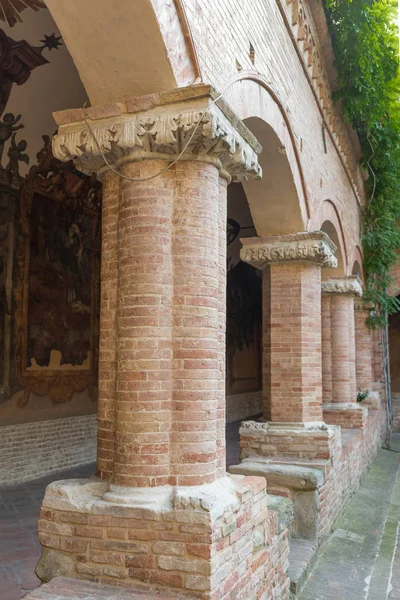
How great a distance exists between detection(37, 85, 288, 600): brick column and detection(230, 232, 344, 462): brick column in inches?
109

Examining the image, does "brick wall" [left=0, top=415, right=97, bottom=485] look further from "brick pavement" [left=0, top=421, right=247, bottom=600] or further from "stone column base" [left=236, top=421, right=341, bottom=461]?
"stone column base" [left=236, top=421, right=341, bottom=461]

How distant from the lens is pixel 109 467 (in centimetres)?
365

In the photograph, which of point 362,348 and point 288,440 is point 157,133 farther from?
point 362,348

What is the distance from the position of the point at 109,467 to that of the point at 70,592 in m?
0.75

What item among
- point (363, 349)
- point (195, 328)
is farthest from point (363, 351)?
point (195, 328)

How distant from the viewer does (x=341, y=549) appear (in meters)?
5.93

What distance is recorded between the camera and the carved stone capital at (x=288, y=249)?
21.8ft

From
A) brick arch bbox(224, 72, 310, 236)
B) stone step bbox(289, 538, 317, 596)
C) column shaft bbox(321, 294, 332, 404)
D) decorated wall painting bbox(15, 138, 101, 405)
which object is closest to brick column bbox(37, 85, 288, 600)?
stone step bbox(289, 538, 317, 596)

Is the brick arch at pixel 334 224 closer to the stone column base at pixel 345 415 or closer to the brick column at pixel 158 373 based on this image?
the stone column base at pixel 345 415

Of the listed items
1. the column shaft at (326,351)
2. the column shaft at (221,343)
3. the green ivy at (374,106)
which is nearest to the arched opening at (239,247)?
the column shaft at (221,343)

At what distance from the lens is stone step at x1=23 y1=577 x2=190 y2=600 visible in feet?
10.0

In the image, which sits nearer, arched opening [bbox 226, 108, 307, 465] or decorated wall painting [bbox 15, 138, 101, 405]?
arched opening [bbox 226, 108, 307, 465]

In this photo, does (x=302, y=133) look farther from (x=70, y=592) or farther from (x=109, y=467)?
(x=70, y=592)

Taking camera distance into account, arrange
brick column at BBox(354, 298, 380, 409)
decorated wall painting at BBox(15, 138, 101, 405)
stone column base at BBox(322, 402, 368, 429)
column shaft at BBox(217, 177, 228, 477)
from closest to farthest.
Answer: column shaft at BBox(217, 177, 228, 477) → decorated wall painting at BBox(15, 138, 101, 405) → stone column base at BBox(322, 402, 368, 429) → brick column at BBox(354, 298, 380, 409)
